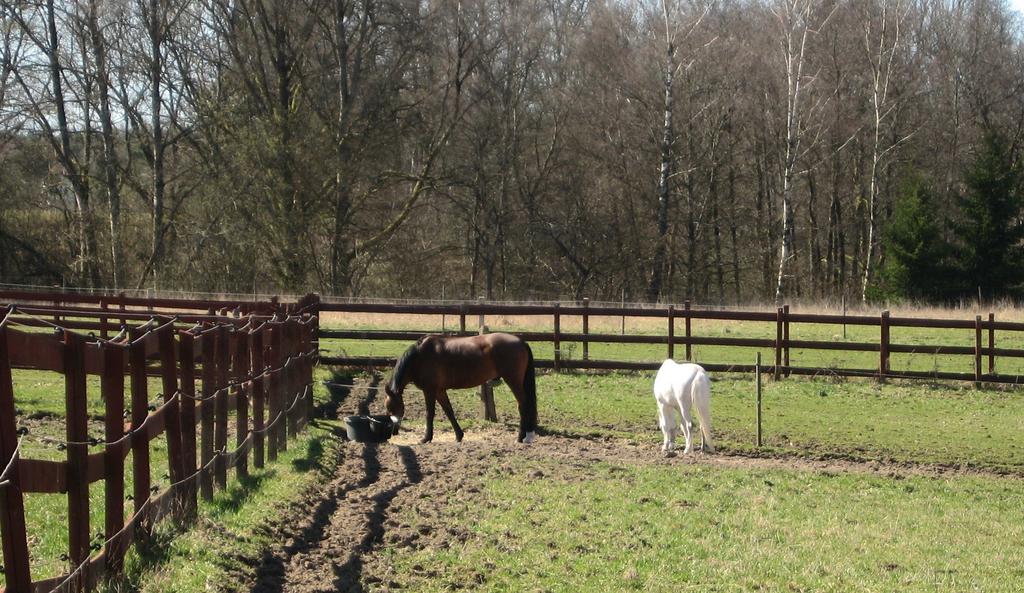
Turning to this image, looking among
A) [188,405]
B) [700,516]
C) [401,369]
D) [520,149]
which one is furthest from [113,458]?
[520,149]

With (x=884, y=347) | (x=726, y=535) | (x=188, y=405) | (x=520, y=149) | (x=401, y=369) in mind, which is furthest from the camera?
(x=520, y=149)

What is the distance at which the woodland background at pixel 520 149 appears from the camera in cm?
3478

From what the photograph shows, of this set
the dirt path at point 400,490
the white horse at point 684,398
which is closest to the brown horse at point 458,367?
the dirt path at point 400,490

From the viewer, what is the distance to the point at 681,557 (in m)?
6.84

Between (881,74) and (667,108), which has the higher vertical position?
(881,74)

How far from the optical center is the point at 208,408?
764 centimetres

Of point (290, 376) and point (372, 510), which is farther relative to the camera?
point (290, 376)

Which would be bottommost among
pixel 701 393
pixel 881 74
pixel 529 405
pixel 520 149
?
pixel 529 405

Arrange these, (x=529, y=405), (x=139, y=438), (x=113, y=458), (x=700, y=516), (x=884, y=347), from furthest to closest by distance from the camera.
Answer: (x=884, y=347), (x=529, y=405), (x=700, y=516), (x=139, y=438), (x=113, y=458)

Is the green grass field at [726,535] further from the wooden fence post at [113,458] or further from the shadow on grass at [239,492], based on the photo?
the wooden fence post at [113,458]

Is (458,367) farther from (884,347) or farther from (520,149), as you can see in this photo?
(520,149)

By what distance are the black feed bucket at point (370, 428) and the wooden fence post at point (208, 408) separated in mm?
3908

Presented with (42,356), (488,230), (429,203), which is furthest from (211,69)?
(42,356)

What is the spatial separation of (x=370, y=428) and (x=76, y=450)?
692 centimetres
